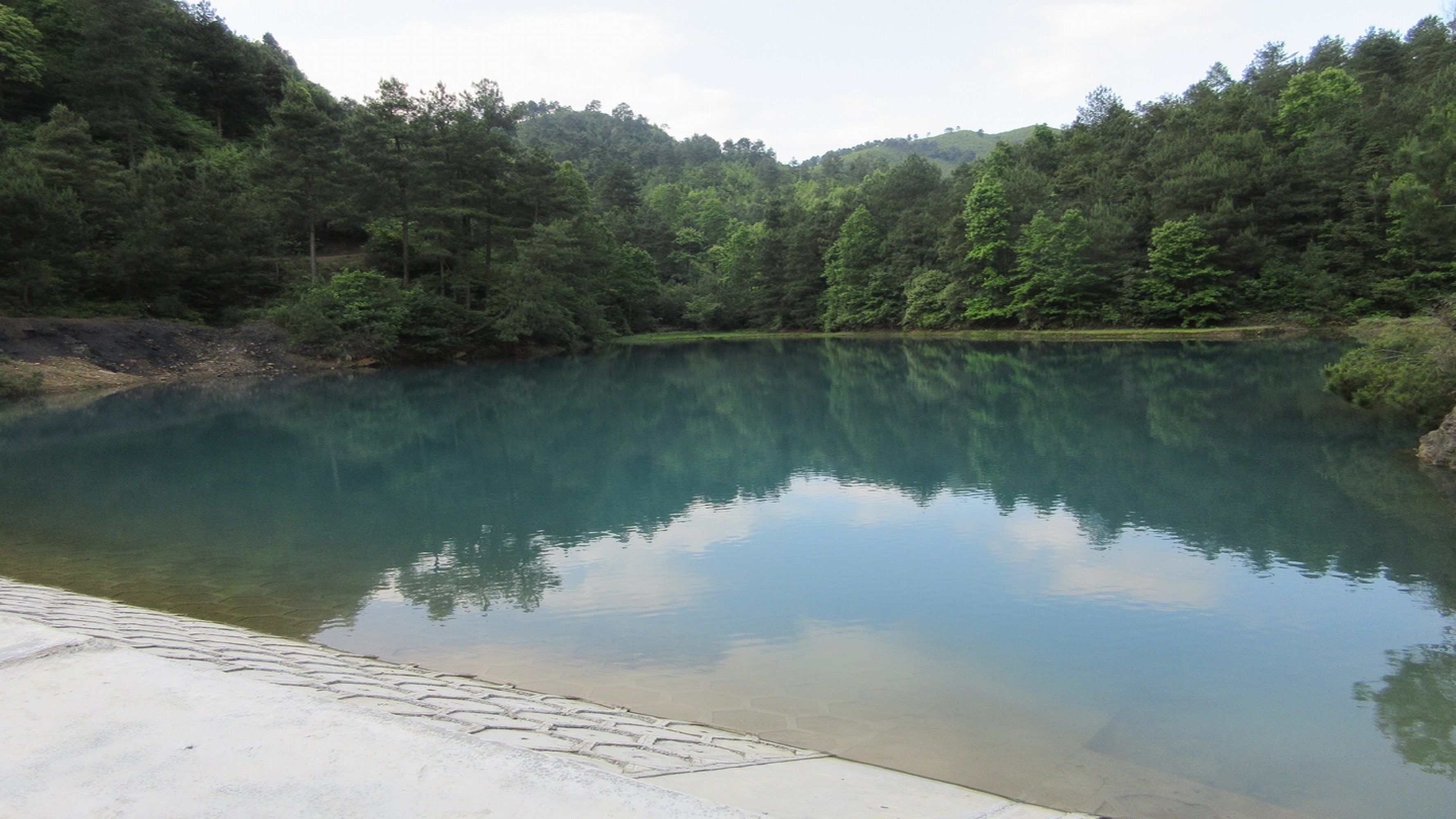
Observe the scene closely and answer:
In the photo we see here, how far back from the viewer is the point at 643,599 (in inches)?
295

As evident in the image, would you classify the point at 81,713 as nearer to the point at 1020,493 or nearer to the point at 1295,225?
the point at 1020,493

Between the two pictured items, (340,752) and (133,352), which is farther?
(133,352)

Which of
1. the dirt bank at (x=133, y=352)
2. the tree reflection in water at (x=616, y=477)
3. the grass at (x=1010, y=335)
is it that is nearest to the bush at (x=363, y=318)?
the dirt bank at (x=133, y=352)

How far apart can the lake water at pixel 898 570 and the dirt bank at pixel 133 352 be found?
29.5 ft

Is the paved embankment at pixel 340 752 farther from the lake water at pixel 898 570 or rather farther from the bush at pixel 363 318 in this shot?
the bush at pixel 363 318

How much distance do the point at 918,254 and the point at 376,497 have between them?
4927 centimetres

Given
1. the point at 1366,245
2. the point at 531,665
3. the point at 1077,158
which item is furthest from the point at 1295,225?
the point at 531,665

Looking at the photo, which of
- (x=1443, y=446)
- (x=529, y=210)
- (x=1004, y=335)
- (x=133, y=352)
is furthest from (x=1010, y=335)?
(x=133, y=352)

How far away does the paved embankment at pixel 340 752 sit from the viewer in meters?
2.60

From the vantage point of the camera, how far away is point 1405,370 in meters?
13.3

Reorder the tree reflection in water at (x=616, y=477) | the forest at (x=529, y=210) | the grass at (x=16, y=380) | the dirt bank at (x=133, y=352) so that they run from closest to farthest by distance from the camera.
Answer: the tree reflection in water at (x=616, y=477)
the grass at (x=16, y=380)
the dirt bank at (x=133, y=352)
the forest at (x=529, y=210)

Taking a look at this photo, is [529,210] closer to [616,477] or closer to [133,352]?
[133,352]

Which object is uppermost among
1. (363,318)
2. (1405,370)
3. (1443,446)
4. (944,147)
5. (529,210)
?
(944,147)

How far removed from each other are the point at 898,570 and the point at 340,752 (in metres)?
6.14
